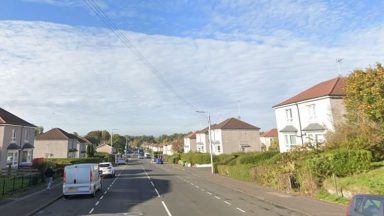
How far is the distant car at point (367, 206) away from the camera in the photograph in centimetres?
948

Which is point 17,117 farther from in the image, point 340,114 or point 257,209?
point 257,209

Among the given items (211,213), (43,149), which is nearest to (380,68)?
(211,213)

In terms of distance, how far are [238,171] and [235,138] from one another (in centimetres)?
3812

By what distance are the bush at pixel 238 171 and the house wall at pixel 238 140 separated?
94.0ft

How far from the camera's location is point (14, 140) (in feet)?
174

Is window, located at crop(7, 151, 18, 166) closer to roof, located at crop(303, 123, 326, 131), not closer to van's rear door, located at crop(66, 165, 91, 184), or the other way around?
van's rear door, located at crop(66, 165, 91, 184)

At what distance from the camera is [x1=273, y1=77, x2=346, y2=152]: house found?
42.0 meters

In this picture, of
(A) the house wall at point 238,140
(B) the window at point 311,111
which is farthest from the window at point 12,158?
(B) the window at point 311,111

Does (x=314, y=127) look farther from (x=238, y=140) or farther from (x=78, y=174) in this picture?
(x=238, y=140)

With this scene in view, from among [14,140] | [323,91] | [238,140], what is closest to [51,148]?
[14,140]

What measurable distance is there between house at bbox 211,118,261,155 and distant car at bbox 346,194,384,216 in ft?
217

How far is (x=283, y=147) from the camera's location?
49594mm

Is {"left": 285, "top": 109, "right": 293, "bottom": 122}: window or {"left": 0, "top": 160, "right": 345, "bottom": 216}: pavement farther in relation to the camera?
{"left": 285, "top": 109, "right": 293, "bottom": 122}: window

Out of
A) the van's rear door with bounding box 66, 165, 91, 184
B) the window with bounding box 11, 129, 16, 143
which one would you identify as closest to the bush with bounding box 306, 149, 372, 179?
the van's rear door with bounding box 66, 165, 91, 184
